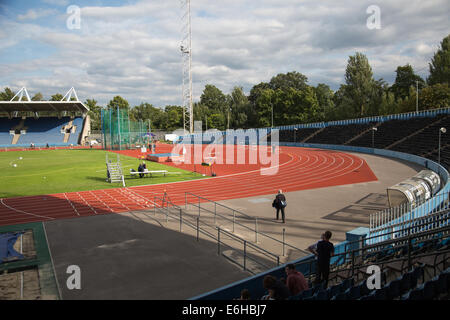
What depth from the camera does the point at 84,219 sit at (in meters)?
14.4

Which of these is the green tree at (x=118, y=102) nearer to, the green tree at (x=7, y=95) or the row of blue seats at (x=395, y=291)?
the green tree at (x=7, y=95)

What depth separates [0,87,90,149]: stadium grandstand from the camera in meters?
71.1

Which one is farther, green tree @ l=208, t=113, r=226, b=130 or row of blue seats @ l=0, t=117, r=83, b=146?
green tree @ l=208, t=113, r=226, b=130

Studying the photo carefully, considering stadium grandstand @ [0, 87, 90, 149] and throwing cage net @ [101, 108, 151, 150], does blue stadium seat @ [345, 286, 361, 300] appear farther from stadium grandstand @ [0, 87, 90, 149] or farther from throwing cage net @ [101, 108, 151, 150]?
stadium grandstand @ [0, 87, 90, 149]

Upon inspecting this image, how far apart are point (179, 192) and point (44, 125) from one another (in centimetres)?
7161

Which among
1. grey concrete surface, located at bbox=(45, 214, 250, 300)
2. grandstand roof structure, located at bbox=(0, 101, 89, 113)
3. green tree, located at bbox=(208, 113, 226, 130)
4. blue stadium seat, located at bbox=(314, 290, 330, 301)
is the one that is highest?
grandstand roof structure, located at bbox=(0, 101, 89, 113)

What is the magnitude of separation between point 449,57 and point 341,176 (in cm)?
5404

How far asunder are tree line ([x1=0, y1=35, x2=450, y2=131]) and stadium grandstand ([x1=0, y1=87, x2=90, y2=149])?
3406 centimetres

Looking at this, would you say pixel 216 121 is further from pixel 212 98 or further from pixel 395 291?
pixel 395 291

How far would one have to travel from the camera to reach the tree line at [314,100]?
6309 centimetres

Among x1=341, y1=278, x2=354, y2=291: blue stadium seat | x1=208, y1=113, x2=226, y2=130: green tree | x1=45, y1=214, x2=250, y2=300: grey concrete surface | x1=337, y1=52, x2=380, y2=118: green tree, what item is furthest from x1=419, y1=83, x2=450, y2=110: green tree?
x1=341, y1=278, x2=354, y2=291: blue stadium seat

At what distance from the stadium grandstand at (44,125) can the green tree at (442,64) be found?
74856 millimetres

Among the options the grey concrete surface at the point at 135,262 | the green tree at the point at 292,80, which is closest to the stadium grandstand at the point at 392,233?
the grey concrete surface at the point at 135,262
